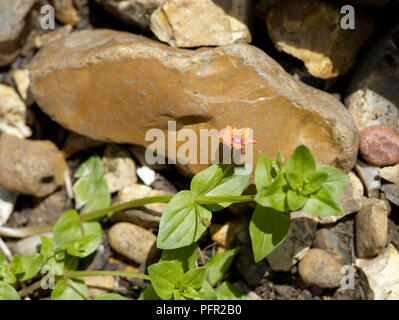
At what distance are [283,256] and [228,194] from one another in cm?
89

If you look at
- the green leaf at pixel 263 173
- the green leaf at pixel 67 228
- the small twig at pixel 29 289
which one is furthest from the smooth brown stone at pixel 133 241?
the green leaf at pixel 263 173

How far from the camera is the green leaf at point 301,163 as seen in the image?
2.65 meters

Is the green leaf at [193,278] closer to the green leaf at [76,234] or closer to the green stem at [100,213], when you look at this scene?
the green stem at [100,213]

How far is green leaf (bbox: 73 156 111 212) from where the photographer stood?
4.03 meters

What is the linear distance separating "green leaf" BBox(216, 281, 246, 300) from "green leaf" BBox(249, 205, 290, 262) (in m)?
0.86

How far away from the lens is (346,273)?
3.64 metres

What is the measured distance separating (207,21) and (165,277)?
6.84ft

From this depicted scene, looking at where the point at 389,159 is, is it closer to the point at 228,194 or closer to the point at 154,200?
the point at 228,194

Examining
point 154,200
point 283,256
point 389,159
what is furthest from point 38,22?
point 389,159

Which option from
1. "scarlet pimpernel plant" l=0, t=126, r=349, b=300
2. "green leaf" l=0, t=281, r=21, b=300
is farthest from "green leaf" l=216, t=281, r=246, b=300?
"green leaf" l=0, t=281, r=21, b=300

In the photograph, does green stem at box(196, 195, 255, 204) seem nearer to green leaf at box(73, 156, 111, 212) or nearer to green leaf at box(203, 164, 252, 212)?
green leaf at box(203, 164, 252, 212)

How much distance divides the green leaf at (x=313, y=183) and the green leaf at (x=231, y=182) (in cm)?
55

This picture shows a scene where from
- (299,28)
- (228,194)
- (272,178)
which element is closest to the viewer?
(272,178)

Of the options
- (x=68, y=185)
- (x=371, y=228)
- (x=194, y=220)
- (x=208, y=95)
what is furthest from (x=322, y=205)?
(x=68, y=185)
